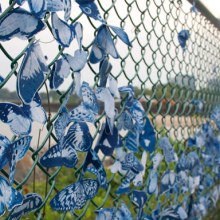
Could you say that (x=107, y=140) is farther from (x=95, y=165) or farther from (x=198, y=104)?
(x=198, y=104)

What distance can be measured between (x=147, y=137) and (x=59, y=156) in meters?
0.60

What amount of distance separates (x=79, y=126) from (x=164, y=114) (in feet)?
Answer: 3.30

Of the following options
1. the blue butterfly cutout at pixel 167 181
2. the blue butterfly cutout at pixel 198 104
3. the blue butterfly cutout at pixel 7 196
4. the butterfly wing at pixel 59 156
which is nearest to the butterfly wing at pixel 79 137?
the butterfly wing at pixel 59 156

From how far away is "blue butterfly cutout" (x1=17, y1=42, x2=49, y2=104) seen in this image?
0.86 meters

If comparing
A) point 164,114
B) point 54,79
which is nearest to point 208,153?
point 164,114

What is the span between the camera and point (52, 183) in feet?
3.78

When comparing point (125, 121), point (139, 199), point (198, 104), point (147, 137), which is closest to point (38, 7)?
point (125, 121)

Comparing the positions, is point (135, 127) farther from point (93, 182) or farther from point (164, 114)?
point (164, 114)

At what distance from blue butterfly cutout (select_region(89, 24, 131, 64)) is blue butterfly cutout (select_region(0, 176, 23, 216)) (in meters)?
0.44

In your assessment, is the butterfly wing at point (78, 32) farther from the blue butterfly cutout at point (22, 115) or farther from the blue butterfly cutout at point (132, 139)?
the blue butterfly cutout at point (132, 139)

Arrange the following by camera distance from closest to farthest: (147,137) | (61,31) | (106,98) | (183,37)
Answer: (61,31)
(106,98)
(147,137)
(183,37)

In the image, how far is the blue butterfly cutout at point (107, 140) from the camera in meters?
1.27

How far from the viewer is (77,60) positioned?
108 centimetres

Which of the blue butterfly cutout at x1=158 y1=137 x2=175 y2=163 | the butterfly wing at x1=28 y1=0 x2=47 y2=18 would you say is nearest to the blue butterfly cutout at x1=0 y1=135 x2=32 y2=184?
the butterfly wing at x1=28 y1=0 x2=47 y2=18
